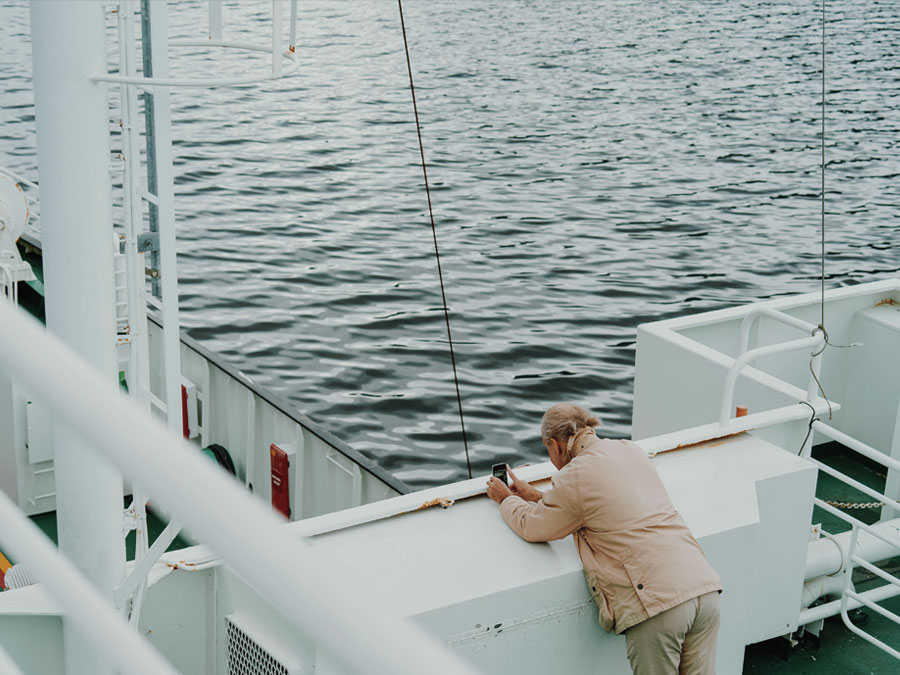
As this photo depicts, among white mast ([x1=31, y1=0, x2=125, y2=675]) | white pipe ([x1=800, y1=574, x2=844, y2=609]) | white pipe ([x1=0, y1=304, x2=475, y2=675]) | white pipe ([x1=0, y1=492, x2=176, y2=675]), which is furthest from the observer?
white pipe ([x1=800, y1=574, x2=844, y2=609])

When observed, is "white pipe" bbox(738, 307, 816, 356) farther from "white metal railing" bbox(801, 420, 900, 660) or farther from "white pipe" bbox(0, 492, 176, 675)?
"white pipe" bbox(0, 492, 176, 675)

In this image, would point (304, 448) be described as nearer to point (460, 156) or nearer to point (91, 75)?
point (91, 75)

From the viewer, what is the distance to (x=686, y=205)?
16.4 metres

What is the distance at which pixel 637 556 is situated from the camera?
3387 millimetres

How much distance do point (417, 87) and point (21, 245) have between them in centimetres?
1337

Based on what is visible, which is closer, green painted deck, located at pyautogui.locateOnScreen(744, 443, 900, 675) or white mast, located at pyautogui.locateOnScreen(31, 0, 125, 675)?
white mast, located at pyautogui.locateOnScreen(31, 0, 125, 675)

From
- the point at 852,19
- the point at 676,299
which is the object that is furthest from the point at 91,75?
the point at 852,19

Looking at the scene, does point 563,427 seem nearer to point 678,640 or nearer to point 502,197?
point 678,640

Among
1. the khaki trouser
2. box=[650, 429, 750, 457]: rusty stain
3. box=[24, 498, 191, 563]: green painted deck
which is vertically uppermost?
box=[650, 429, 750, 457]: rusty stain

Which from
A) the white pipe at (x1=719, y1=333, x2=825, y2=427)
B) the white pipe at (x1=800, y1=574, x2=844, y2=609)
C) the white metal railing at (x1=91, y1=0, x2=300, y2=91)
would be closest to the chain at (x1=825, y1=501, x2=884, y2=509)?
the white pipe at (x1=800, y1=574, x2=844, y2=609)

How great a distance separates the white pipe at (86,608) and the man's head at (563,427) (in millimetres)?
2755

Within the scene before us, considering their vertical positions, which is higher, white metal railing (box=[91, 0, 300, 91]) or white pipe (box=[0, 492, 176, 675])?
white metal railing (box=[91, 0, 300, 91])

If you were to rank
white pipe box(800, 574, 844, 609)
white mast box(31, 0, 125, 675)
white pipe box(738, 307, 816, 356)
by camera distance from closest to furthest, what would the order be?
1. white mast box(31, 0, 125, 675)
2. white pipe box(800, 574, 844, 609)
3. white pipe box(738, 307, 816, 356)

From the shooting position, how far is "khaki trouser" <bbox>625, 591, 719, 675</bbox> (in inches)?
133
